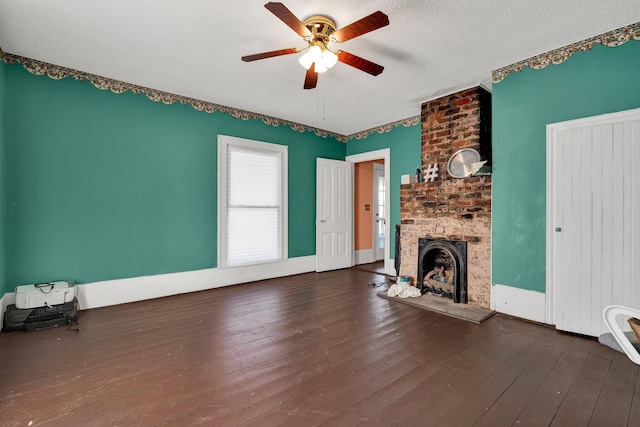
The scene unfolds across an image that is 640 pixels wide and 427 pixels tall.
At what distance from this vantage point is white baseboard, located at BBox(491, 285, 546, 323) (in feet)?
10.0

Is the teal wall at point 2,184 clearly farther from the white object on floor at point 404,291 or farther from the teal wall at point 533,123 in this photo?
the teal wall at point 533,123

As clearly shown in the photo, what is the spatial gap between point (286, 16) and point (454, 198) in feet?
9.70

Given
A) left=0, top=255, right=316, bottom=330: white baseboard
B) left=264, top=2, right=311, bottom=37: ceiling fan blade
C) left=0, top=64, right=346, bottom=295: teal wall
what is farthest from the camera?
left=0, top=255, right=316, bottom=330: white baseboard

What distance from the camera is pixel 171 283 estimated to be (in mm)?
4109

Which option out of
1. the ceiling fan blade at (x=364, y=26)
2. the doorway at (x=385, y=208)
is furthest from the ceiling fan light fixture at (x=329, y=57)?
the doorway at (x=385, y=208)

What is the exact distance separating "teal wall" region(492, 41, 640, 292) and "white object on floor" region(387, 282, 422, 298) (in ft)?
3.31

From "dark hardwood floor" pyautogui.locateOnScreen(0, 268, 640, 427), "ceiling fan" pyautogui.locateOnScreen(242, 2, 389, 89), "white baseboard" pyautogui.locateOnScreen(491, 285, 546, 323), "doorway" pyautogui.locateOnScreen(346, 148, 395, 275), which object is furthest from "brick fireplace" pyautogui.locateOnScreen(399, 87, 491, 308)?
"ceiling fan" pyautogui.locateOnScreen(242, 2, 389, 89)

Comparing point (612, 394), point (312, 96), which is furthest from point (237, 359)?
point (312, 96)

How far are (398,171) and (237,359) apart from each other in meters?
4.06

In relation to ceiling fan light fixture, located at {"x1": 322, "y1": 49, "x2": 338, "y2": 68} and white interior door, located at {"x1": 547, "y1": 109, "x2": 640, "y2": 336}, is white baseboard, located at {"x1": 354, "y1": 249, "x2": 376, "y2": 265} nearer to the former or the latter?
white interior door, located at {"x1": 547, "y1": 109, "x2": 640, "y2": 336}

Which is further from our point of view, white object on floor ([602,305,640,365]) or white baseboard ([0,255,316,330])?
white baseboard ([0,255,316,330])

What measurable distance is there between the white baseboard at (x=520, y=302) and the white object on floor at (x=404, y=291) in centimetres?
93

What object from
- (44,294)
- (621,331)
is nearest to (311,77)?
(621,331)

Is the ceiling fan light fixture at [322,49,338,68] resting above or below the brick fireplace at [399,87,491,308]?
above
